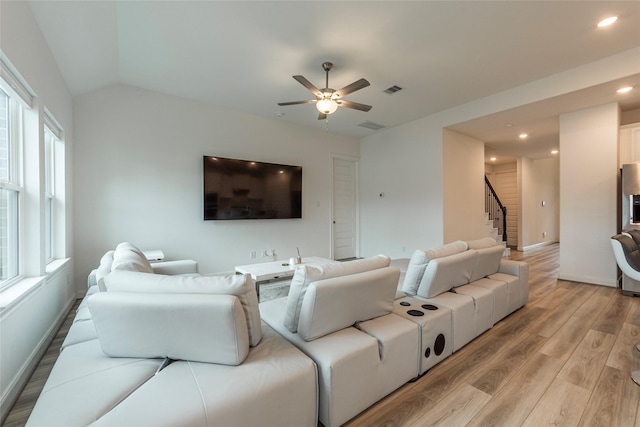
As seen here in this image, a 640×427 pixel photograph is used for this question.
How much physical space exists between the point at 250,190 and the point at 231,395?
13.2ft

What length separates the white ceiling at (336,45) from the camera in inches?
97.0

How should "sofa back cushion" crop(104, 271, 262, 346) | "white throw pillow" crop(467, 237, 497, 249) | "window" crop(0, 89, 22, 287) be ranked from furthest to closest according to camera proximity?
"white throw pillow" crop(467, 237, 497, 249), "window" crop(0, 89, 22, 287), "sofa back cushion" crop(104, 271, 262, 346)

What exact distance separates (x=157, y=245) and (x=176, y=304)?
337cm

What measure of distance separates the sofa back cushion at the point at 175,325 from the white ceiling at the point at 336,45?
2530mm

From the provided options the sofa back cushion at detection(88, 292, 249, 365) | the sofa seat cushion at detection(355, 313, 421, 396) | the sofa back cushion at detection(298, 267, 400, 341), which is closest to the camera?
the sofa back cushion at detection(88, 292, 249, 365)

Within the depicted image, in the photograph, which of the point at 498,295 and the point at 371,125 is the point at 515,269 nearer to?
the point at 498,295

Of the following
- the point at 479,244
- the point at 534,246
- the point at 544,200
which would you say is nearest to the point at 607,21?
the point at 479,244

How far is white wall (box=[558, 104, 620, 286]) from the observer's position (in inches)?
155

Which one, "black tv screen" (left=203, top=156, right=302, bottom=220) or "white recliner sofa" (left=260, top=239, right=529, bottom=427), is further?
"black tv screen" (left=203, top=156, right=302, bottom=220)

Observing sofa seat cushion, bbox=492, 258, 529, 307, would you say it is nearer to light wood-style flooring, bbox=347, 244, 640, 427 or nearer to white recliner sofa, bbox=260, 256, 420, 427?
light wood-style flooring, bbox=347, 244, 640, 427

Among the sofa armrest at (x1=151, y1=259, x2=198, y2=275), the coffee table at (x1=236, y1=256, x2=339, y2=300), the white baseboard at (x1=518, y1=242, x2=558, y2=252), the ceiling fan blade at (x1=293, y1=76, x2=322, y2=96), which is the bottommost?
the white baseboard at (x1=518, y1=242, x2=558, y2=252)

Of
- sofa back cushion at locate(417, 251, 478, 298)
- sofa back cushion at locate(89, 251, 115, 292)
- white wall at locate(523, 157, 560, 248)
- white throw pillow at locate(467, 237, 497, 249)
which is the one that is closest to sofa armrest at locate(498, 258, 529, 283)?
white throw pillow at locate(467, 237, 497, 249)

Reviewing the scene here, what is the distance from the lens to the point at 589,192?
415 centimetres

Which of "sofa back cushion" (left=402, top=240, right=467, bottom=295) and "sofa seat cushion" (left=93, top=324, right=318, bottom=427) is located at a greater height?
"sofa back cushion" (left=402, top=240, right=467, bottom=295)
